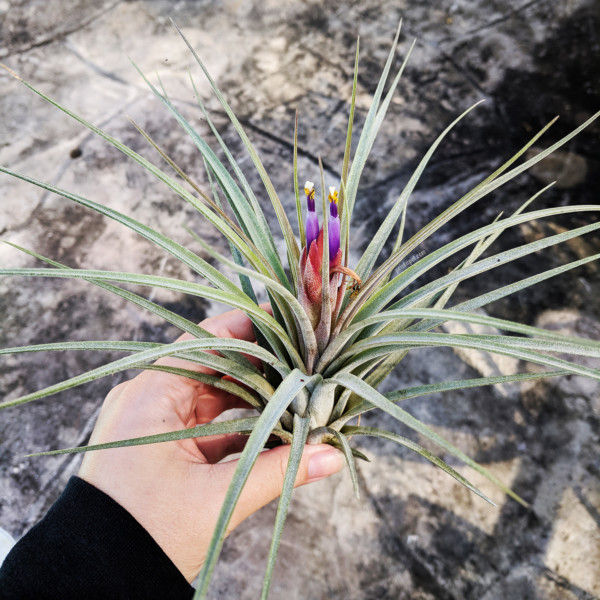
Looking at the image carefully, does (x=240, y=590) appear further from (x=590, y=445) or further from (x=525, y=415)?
(x=590, y=445)

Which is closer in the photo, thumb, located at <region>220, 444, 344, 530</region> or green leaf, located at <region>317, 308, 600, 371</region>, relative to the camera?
green leaf, located at <region>317, 308, 600, 371</region>

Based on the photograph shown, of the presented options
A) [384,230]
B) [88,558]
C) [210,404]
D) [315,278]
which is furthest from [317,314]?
[88,558]

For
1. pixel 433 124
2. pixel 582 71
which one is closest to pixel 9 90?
pixel 433 124

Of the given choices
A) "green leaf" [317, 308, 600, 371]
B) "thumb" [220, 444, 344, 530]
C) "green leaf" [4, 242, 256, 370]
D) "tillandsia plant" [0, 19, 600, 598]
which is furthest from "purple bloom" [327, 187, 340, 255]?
"thumb" [220, 444, 344, 530]

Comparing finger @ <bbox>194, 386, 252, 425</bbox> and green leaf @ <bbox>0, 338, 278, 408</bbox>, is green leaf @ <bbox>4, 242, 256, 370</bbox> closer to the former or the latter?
green leaf @ <bbox>0, 338, 278, 408</bbox>

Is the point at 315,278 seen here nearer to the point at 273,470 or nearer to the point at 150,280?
the point at 150,280

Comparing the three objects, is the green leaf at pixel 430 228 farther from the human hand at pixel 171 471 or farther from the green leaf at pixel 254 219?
the human hand at pixel 171 471

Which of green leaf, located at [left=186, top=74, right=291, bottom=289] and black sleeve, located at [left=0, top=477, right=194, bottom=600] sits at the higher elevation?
green leaf, located at [left=186, top=74, right=291, bottom=289]
